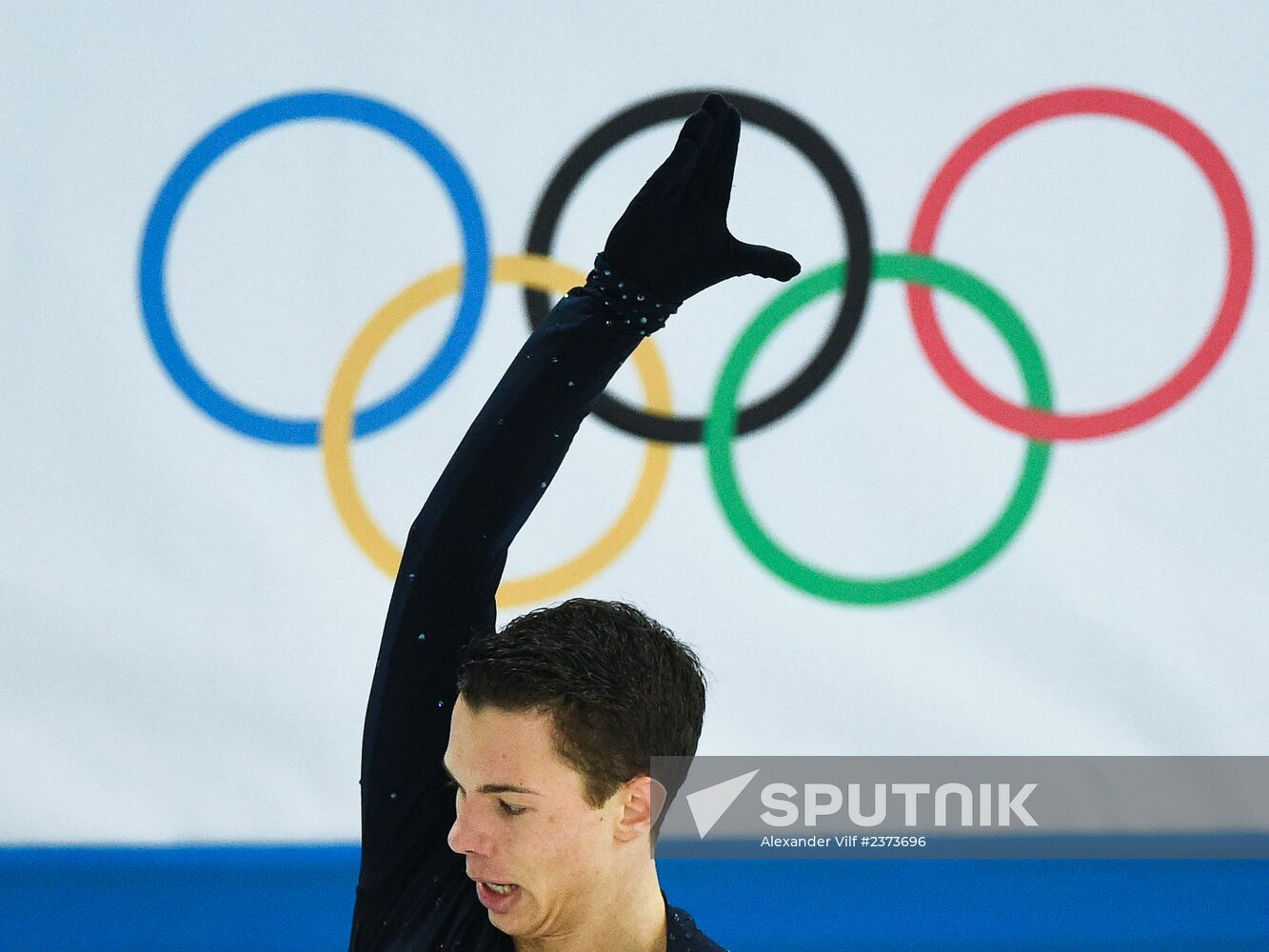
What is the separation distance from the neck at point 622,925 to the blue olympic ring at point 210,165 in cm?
139

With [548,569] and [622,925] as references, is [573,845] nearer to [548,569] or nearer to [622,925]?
[622,925]

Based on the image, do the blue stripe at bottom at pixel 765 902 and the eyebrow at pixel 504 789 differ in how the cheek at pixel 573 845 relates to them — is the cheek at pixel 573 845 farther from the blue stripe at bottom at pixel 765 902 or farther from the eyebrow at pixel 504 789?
the blue stripe at bottom at pixel 765 902

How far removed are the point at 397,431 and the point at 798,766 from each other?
2.76ft

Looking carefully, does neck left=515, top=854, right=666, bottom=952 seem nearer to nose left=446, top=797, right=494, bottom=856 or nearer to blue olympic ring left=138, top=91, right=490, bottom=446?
nose left=446, top=797, right=494, bottom=856

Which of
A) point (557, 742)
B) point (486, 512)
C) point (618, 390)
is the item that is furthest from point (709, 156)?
point (618, 390)

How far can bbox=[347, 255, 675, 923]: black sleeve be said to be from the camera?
0.91 meters

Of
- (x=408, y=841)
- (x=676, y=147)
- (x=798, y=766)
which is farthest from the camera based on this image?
(x=798, y=766)

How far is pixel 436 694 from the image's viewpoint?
0.97m

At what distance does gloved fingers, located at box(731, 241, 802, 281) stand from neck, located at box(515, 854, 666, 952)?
420 mm

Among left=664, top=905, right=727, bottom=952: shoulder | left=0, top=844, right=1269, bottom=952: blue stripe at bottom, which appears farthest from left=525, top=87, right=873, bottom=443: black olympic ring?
left=664, top=905, right=727, bottom=952: shoulder

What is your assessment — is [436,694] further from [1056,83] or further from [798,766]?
[1056,83]

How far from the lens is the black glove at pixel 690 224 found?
89cm

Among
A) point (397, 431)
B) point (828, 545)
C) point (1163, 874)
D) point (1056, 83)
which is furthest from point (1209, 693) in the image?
point (397, 431)

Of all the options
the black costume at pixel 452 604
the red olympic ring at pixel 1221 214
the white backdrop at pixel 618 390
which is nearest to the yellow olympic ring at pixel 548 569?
the white backdrop at pixel 618 390
